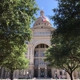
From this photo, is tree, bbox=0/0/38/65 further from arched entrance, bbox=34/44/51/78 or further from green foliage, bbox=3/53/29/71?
arched entrance, bbox=34/44/51/78

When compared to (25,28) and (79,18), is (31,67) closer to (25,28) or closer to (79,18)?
(25,28)

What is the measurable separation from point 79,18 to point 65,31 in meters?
1.53

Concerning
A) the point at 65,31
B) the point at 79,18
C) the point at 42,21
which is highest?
the point at 42,21

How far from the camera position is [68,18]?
11344 mm

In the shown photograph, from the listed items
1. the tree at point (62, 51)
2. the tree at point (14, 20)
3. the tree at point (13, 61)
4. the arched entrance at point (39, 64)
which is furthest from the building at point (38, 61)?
the tree at point (14, 20)

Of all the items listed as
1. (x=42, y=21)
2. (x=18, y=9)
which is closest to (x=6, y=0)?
(x=18, y=9)

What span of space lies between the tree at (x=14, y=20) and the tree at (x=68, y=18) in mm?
3120

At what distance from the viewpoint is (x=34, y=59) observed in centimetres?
7094

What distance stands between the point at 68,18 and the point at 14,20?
489 centimetres

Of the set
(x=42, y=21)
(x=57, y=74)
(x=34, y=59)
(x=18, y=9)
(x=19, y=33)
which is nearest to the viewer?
(x=18, y=9)

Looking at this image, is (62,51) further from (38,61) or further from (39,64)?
(38,61)

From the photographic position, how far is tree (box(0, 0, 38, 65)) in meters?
11.2

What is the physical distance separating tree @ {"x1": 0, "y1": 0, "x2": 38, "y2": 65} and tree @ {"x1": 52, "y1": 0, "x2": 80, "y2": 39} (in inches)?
123

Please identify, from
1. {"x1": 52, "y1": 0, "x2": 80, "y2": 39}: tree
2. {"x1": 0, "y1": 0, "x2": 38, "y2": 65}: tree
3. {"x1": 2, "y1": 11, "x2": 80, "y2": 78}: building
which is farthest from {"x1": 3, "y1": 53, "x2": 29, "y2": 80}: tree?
{"x1": 2, "y1": 11, "x2": 80, "y2": 78}: building
